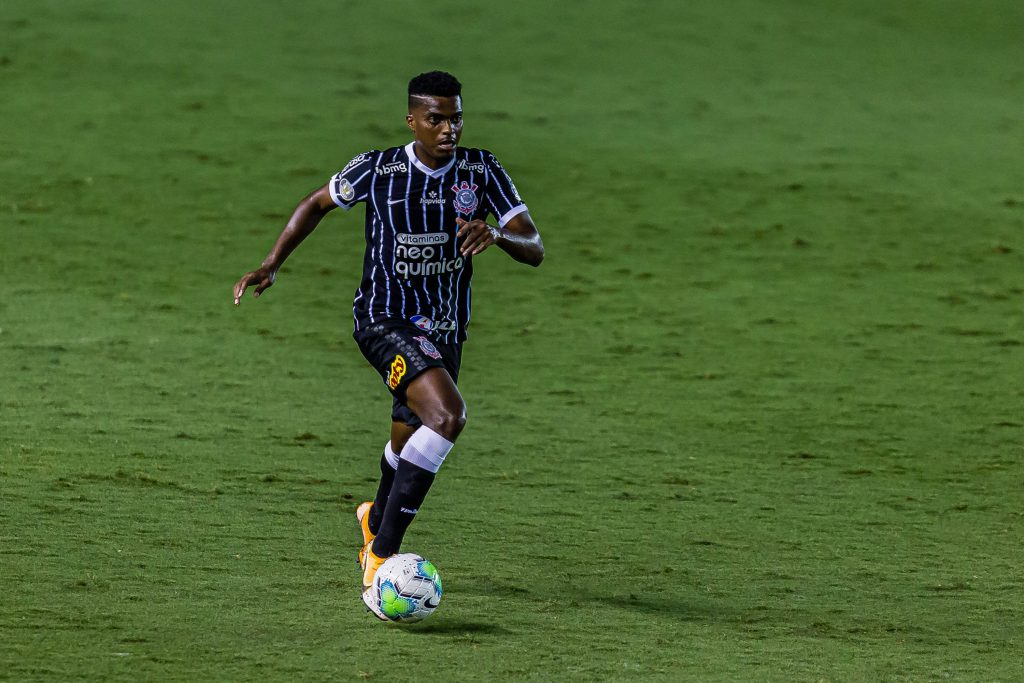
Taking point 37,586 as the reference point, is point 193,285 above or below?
below

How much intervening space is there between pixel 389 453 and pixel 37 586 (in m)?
1.52

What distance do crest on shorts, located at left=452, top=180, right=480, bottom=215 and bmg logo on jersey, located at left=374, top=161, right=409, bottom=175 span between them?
0.22 meters

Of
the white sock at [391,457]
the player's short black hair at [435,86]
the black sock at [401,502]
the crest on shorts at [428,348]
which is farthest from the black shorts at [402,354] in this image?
the player's short black hair at [435,86]

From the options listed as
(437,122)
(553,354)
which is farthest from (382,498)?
(553,354)

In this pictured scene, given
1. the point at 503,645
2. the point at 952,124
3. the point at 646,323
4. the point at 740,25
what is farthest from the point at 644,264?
the point at 740,25

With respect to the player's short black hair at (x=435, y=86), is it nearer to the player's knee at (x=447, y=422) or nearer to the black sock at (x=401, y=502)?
the player's knee at (x=447, y=422)

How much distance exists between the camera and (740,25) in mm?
22672

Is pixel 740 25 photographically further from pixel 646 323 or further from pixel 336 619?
pixel 336 619

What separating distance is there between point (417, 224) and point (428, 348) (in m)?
0.51

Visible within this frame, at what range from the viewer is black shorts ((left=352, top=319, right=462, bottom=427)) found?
6.43 metres

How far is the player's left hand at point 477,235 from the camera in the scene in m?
6.10

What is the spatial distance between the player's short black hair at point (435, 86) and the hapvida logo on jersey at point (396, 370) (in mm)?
1038

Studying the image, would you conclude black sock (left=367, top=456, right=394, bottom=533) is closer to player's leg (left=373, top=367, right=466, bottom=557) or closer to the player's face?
player's leg (left=373, top=367, right=466, bottom=557)

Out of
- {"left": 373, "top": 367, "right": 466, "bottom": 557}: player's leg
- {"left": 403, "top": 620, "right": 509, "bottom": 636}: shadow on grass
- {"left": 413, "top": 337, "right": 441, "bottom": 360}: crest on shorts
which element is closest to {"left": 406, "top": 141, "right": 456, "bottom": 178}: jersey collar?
{"left": 413, "top": 337, "right": 441, "bottom": 360}: crest on shorts
